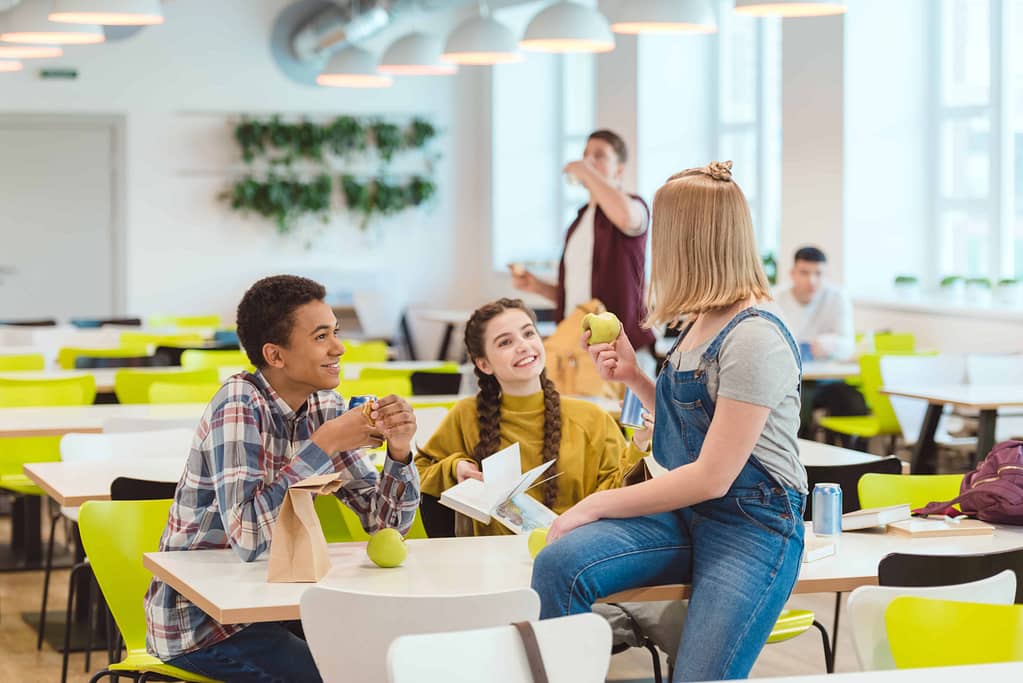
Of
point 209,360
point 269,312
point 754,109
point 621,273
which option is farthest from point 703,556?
point 754,109

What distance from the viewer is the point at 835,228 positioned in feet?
31.9

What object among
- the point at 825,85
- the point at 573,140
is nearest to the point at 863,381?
the point at 825,85

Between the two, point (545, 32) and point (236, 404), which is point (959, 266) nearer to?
point (545, 32)

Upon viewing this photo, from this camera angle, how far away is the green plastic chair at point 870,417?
7230 millimetres

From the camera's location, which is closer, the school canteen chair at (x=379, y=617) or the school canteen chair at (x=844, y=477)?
the school canteen chair at (x=379, y=617)

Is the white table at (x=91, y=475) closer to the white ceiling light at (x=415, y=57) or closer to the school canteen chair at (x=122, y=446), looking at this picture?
the school canteen chair at (x=122, y=446)

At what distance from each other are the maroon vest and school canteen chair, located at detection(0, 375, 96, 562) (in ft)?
7.09

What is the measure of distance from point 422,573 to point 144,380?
3.77 m

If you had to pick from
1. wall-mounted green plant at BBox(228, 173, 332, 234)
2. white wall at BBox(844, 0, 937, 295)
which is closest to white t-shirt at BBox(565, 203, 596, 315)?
white wall at BBox(844, 0, 937, 295)

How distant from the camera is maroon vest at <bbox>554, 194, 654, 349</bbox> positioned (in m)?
5.99

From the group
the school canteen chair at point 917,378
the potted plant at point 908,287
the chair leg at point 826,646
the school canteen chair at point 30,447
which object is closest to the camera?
the chair leg at point 826,646

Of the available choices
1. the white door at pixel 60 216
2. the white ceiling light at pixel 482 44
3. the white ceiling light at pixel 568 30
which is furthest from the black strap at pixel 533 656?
the white door at pixel 60 216

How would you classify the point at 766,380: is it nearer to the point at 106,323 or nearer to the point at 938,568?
the point at 938,568

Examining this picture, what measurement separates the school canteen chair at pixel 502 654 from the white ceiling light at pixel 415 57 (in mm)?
7655
